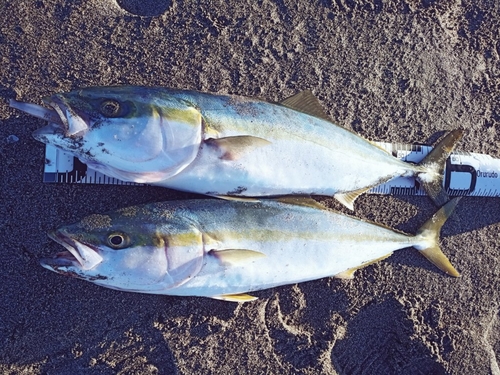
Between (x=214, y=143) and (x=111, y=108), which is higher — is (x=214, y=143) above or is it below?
below

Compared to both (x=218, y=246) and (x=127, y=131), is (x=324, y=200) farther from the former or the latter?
(x=127, y=131)

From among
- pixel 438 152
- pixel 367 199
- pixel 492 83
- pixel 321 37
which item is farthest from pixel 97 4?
pixel 492 83

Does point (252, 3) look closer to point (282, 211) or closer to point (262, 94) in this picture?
point (262, 94)

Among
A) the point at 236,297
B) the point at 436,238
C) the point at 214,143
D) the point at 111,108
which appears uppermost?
the point at 111,108

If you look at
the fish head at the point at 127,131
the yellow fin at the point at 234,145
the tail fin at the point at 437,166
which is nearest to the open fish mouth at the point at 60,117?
the fish head at the point at 127,131

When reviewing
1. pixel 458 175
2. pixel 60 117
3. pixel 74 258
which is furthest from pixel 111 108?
pixel 458 175

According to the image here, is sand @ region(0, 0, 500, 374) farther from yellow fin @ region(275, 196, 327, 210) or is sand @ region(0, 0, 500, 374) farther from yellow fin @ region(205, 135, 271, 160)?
yellow fin @ region(205, 135, 271, 160)

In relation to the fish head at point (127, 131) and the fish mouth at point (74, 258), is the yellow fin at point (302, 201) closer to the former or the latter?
the fish head at point (127, 131)
